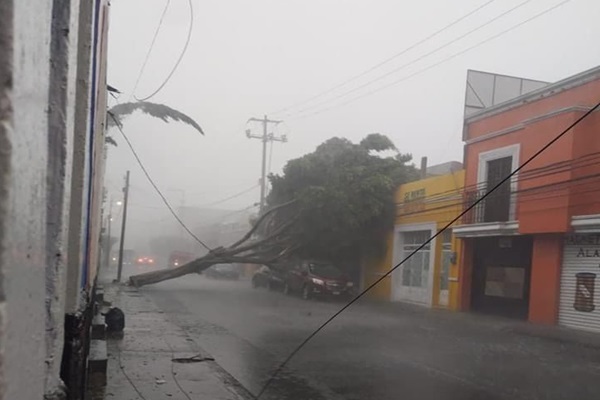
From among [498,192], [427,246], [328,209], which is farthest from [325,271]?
[498,192]

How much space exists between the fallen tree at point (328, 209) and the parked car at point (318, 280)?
858 mm

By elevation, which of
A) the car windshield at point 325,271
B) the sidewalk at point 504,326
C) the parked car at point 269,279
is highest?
the car windshield at point 325,271

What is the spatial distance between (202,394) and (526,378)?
4934mm

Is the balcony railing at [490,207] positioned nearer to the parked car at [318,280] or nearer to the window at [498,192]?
the window at [498,192]

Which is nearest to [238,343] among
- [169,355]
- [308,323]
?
[169,355]

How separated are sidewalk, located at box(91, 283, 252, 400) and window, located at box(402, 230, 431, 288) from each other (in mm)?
12572

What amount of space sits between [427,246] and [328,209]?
409 cm

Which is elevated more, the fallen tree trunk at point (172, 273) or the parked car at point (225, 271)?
the fallen tree trunk at point (172, 273)

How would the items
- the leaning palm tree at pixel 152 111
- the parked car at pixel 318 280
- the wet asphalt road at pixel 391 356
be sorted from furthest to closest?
the parked car at pixel 318 280 < the leaning palm tree at pixel 152 111 < the wet asphalt road at pixel 391 356

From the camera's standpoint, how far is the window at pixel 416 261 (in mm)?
22016

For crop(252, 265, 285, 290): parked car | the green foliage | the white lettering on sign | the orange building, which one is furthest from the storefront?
crop(252, 265, 285, 290): parked car

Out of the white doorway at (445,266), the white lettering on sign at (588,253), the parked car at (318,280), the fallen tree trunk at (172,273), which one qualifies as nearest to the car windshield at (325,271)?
the parked car at (318,280)

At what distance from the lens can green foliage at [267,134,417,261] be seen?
2269 cm

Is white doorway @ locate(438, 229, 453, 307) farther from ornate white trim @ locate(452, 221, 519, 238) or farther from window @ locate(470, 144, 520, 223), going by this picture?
window @ locate(470, 144, 520, 223)
